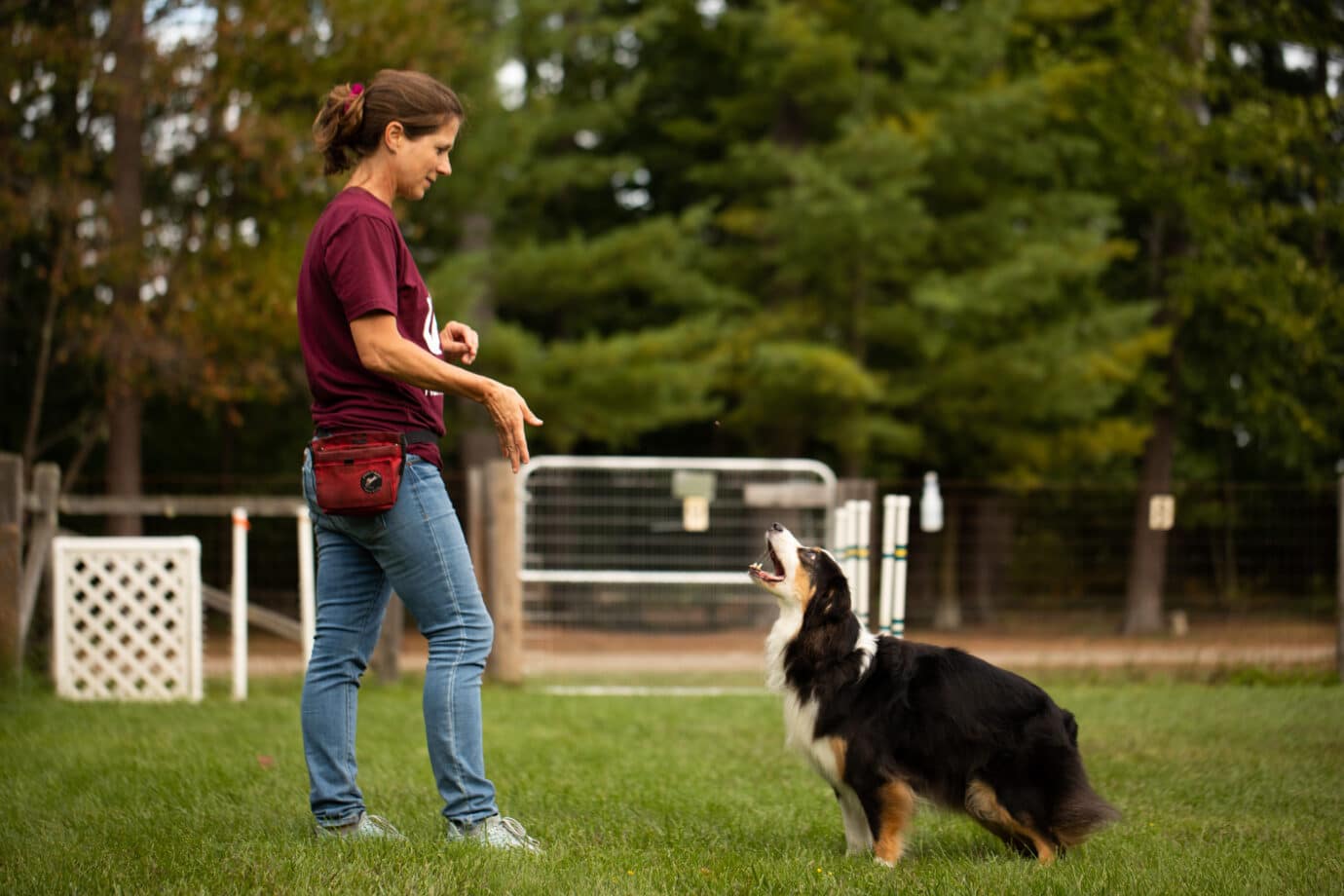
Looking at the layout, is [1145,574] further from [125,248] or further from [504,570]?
[125,248]

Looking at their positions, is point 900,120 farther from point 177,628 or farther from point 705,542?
point 177,628

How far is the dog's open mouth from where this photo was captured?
409 cm

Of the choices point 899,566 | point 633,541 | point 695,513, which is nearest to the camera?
point 899,566

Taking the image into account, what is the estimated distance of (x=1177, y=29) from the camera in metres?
14.6

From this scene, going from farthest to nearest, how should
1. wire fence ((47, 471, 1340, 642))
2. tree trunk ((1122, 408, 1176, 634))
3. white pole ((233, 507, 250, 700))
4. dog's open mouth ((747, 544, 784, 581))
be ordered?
1. tree trunk ((1122, 408, 1176, 634))
2. wire fence ((47, 471, 1340, 642))
3. white pole ((233, 507, 250, 700))
4. dog's open mouth ((747, 544, 784, 581))

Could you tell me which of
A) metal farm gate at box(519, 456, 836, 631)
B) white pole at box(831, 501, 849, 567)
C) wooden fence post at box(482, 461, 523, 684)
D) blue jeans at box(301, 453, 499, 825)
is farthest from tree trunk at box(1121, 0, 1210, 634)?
blue jeans at box(301, 453, 499, 825)

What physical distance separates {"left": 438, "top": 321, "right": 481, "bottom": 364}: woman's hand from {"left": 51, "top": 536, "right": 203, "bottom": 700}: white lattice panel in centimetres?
465

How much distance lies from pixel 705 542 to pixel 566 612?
1264mm

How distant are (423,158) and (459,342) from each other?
62cm

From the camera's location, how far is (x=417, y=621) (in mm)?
3480

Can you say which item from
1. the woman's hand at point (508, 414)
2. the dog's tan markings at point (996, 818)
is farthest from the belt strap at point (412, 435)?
the dog's tan markings at point (996, 818)

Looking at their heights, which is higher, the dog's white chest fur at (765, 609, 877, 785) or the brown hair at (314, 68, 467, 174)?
the brown hair at (314, 68, 467, 174)

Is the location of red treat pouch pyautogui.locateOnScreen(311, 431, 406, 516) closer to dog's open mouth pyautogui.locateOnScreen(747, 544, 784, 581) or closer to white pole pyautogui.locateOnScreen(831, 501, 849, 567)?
dog's open mouth pyautogui.locateOnScreen(747, 544, 784, 581)

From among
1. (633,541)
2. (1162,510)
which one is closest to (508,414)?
(633,541)
